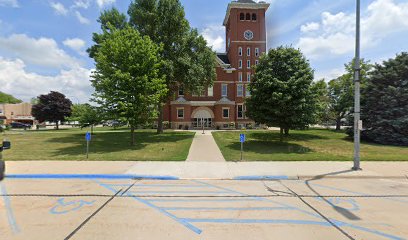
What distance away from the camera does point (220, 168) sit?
35.3ft

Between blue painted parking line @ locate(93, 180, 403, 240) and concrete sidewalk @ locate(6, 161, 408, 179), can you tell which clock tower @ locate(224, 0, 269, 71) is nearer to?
concrete sidewalk @ locate(6, 161, 408, 179)

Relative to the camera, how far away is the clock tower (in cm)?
4572

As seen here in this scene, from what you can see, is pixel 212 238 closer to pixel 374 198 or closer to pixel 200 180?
pixel 200 180

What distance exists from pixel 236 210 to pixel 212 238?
162cm

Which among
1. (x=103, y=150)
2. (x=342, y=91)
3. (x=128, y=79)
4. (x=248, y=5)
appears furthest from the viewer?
(x=248, y=5)

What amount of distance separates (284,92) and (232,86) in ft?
91.4

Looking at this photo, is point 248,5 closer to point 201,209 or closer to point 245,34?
point 245,34

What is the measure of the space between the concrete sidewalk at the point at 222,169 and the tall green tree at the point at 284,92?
18.9 feet

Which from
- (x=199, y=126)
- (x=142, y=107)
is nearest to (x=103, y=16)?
(x=142, y=107)

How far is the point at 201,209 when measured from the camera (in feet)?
19.1

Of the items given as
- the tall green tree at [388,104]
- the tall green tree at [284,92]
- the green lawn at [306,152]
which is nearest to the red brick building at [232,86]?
the tall green tree at [388,104]

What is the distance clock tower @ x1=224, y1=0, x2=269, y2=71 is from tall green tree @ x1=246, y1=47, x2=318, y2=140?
27024 millimetres

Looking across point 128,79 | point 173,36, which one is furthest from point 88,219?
point 173,36

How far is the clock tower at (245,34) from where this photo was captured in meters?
45.7
